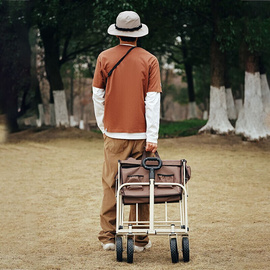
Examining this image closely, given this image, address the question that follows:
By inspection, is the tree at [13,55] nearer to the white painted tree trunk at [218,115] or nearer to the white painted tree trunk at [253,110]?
the white painted tree trunk at [218,115]

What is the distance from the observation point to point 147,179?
208 inches

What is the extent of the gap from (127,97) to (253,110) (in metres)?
14.2

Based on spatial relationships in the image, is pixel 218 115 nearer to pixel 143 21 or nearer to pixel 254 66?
pixel 254 66

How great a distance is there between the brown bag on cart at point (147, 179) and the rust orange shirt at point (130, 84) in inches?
17.3

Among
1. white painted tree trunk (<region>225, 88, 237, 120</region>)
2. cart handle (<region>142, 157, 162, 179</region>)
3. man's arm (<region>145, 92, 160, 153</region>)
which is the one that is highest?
man's arm (<region>145, 92, 160, 153</region>)

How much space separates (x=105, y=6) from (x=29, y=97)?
62.5 feet

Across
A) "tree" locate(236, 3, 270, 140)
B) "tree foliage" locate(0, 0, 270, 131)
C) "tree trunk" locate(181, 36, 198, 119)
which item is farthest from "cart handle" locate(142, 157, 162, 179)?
"tree trunk" locate(181, 36, 198, 119)

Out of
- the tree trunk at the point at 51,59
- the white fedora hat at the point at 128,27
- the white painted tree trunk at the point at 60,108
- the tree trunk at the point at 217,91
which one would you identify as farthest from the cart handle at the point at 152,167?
the tree trunk at the point at 51,59

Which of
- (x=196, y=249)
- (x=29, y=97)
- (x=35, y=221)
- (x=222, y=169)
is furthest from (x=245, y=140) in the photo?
(x=29, y=97)

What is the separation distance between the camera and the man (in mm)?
5590

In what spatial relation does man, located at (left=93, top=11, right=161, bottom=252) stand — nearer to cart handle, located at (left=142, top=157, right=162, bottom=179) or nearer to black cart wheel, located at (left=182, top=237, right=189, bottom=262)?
cart handle, located at (left=142, top=157, right=162, bottom=179)

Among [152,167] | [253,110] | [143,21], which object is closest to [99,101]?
[152,167]

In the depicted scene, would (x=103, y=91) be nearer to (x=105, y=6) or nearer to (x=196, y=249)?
(x=196, y=249)

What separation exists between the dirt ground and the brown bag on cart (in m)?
0.60
